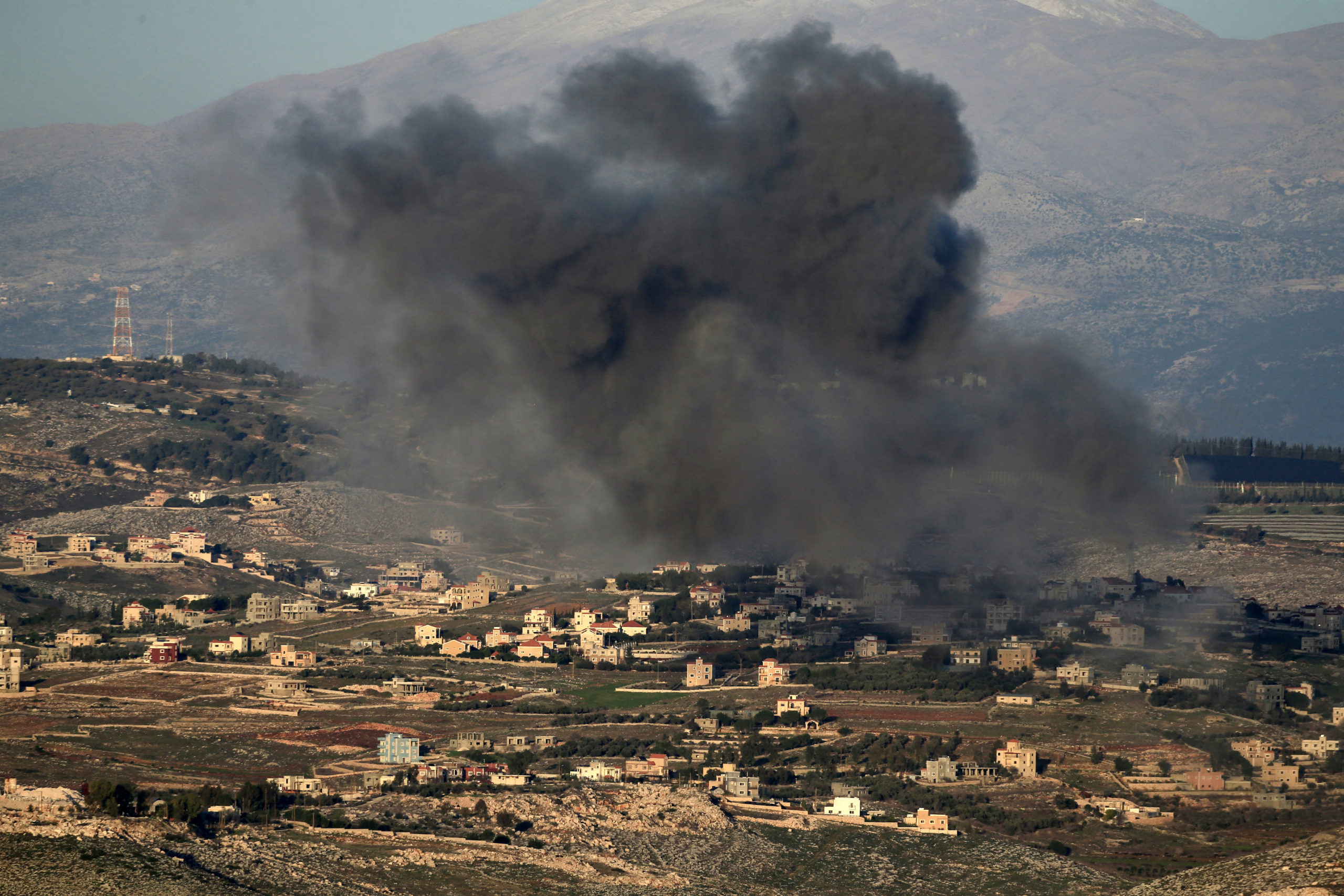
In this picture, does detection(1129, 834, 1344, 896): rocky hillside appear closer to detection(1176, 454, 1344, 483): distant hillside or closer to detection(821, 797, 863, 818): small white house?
detection(821, 797, 863, 818): small white house

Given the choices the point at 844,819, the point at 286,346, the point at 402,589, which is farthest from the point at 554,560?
the point at 844,819

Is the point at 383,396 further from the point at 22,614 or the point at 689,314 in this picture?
the point at 689,314

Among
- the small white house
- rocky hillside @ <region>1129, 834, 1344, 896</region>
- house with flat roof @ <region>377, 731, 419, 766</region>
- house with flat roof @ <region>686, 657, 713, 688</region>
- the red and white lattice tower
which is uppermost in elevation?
the red and white lattice tower

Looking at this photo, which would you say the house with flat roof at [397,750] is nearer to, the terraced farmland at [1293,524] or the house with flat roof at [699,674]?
the house with flat roof at [699,674]

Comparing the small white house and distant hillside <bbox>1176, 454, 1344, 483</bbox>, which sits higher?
distant hillside <bbox>1176, 454, 1344, 483</bbox>

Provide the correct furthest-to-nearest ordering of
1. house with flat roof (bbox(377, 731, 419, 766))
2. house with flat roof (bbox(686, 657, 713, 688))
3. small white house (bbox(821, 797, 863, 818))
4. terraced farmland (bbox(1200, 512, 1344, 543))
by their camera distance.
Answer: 1. terraced farmland (bbox(1200, 512, 1344, 543))
2. house with flat roof (bbox(686, 657, 713, 688))
3. house with flat roof (bbox(377, 731, 419, 766))
4. small white house (bbox(821, 797, 863, 818))

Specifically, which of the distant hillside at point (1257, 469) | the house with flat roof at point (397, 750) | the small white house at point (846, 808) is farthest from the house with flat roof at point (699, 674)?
the distant hillside at point (1257, 469)

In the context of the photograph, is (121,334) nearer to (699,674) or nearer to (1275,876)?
(699,674)

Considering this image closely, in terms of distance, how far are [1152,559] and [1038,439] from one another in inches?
467

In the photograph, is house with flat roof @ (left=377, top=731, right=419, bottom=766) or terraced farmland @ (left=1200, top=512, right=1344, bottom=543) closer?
house with flat roof @ (left=377, top=731, right=419, bottom=766)

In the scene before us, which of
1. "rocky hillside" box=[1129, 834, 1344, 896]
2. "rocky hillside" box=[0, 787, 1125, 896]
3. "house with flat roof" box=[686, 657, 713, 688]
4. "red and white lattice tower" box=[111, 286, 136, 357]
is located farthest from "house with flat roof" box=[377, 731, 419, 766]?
"red and white lattice tower" box=[111, 286, 136, 357]

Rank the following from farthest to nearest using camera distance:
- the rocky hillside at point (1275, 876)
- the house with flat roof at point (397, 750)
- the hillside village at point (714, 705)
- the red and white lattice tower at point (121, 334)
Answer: the red and white lattice tower at point (121, 334), the house with flat roof at point (397, 750), the hillside village at point (714, 705), the rocky hillside at point (1275, 876)

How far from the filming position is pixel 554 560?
90375 mm

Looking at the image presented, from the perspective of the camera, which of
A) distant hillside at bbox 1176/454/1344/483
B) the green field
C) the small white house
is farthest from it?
distant hillside at bbox 1176/454/1344/483
